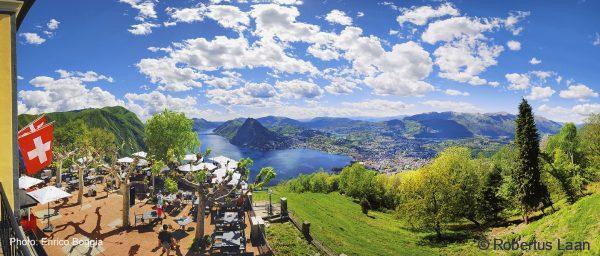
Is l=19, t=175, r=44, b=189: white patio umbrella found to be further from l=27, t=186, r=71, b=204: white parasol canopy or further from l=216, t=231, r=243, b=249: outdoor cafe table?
l=216, t=231, r=243, b=249: outdoor cafe table

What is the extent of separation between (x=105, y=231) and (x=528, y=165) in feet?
142

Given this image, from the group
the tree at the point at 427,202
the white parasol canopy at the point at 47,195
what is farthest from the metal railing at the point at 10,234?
the tree at the point at 427,202

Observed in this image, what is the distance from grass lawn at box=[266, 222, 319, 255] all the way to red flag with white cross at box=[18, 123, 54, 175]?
1373cm

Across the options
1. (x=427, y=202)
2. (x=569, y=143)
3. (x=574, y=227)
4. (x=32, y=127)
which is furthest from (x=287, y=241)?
(x=569, y=143)

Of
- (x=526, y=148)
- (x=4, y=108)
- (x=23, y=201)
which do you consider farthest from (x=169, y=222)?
(x=526, y=148)

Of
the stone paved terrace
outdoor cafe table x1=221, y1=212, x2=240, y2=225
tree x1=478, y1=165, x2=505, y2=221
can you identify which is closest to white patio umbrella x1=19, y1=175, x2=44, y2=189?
the stone paved terrace

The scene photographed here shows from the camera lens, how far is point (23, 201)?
14375 mm

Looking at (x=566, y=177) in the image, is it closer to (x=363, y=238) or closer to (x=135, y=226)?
(x=363, y=238)

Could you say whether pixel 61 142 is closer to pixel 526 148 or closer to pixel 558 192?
pixel 526 148

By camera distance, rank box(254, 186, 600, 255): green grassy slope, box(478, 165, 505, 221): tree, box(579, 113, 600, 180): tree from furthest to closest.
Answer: box(579, 113, 600, 180): tree < box(478, 165, 505, 221): tree < box(254, 186, 600, 255): green grassy slope

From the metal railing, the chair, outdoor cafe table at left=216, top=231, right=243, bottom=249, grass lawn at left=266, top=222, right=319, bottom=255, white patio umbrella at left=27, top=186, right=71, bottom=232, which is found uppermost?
the metal railing

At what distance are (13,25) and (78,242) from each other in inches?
629

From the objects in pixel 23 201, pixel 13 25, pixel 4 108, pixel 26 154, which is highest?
pixel 13 25

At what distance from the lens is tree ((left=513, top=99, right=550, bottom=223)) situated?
36.9 metres
